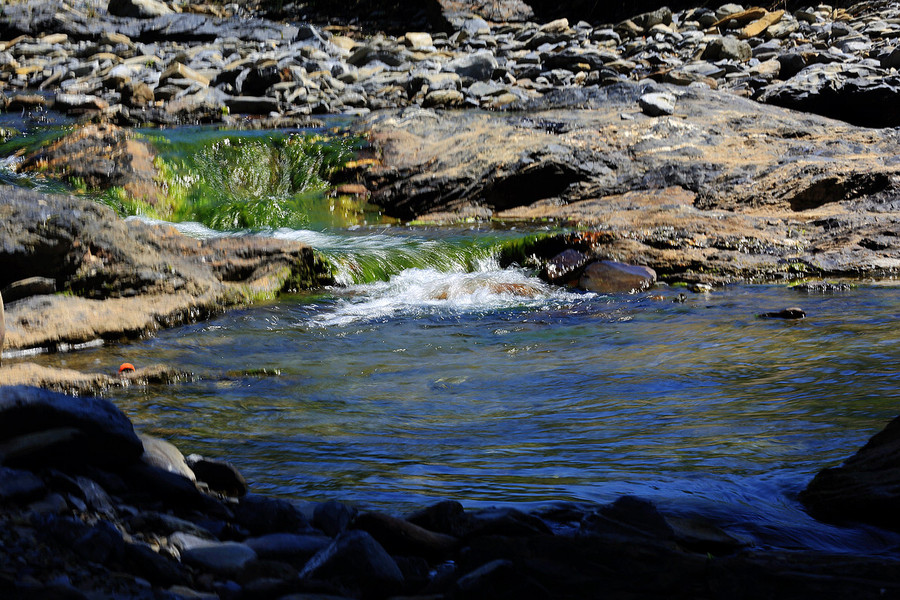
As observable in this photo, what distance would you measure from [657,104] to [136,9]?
1472cm

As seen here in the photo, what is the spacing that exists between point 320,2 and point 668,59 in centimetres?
1074

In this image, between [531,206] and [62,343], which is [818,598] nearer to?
[62,343]

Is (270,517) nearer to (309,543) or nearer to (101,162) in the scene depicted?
(309,543)

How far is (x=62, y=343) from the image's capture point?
473cm

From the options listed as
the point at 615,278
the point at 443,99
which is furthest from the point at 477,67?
the point at 615,278

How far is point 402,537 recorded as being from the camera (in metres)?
1.92

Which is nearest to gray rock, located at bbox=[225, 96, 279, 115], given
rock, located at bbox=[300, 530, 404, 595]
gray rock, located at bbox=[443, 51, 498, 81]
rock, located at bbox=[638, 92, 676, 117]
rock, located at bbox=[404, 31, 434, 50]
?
gray rock, located at bbox=[443, 51, 498, 81]

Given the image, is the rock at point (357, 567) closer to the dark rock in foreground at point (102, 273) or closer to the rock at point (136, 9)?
the dark rock in foreground at point (102, 273)

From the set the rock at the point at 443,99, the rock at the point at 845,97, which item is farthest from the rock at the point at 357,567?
the rock at the point at 443,99

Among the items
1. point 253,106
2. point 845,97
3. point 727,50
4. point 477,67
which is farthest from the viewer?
point 727,50

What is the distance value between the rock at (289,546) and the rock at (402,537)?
107mm

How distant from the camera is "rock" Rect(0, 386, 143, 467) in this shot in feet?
6.74

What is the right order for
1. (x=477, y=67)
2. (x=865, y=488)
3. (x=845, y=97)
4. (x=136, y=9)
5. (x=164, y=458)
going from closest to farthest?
(x=865, y=488), (x=164, y=458), (x=845, y=97), (x=477, y=67), (x=136, y=9)

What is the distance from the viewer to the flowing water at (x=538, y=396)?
2.54 m
